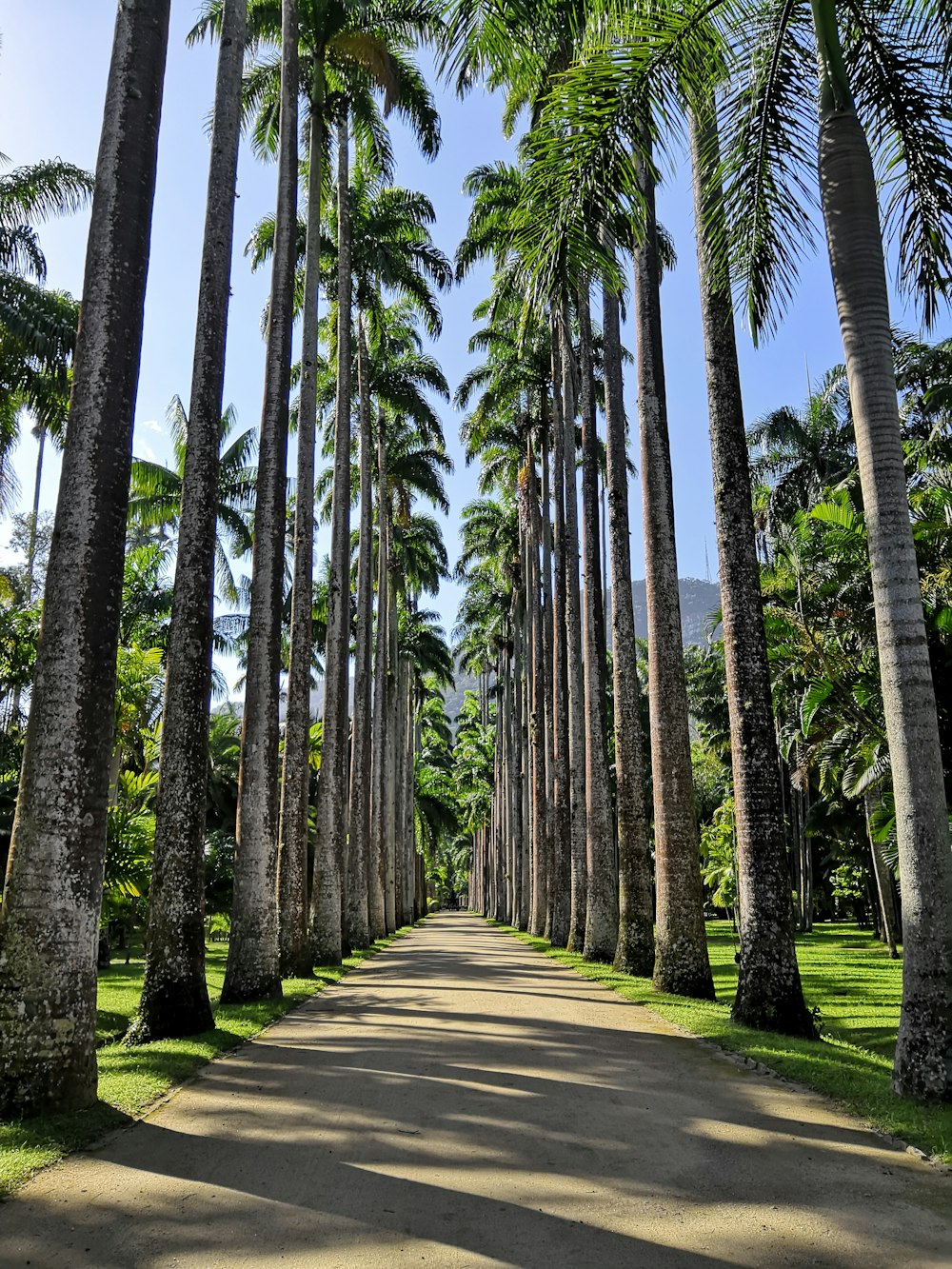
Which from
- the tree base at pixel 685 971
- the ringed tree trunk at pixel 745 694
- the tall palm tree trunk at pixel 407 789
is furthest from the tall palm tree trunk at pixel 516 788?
the ringed tree trunk at pixel 745 694

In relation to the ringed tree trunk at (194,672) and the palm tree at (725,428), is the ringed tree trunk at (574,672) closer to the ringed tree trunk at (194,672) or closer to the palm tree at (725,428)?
the palm tree at (725,428)

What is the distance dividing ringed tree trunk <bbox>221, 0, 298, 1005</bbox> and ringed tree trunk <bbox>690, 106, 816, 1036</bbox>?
20.0ft

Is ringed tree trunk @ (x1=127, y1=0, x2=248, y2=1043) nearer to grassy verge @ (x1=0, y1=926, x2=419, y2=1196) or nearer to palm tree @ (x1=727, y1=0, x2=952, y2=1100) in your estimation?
grassy verge @ (x1=0, y1=926, x2=419, y2=1196)

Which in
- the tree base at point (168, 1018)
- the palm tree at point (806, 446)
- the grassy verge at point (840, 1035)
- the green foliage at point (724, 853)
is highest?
the palm tree at point (806, 446)

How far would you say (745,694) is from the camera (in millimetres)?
9984

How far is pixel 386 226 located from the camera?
22547mm

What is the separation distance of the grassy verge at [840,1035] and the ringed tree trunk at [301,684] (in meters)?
5.25

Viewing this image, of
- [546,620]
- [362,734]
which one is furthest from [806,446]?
[362,734]

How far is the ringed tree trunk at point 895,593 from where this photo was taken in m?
6.22

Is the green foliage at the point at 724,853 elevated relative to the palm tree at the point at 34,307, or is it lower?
lower

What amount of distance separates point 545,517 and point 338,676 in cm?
1131

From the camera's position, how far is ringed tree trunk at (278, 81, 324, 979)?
1549cm

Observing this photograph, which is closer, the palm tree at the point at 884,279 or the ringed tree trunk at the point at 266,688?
the palm tree at the point at 884,279

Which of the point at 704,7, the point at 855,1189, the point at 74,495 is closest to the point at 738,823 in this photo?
the point at 855,1189
